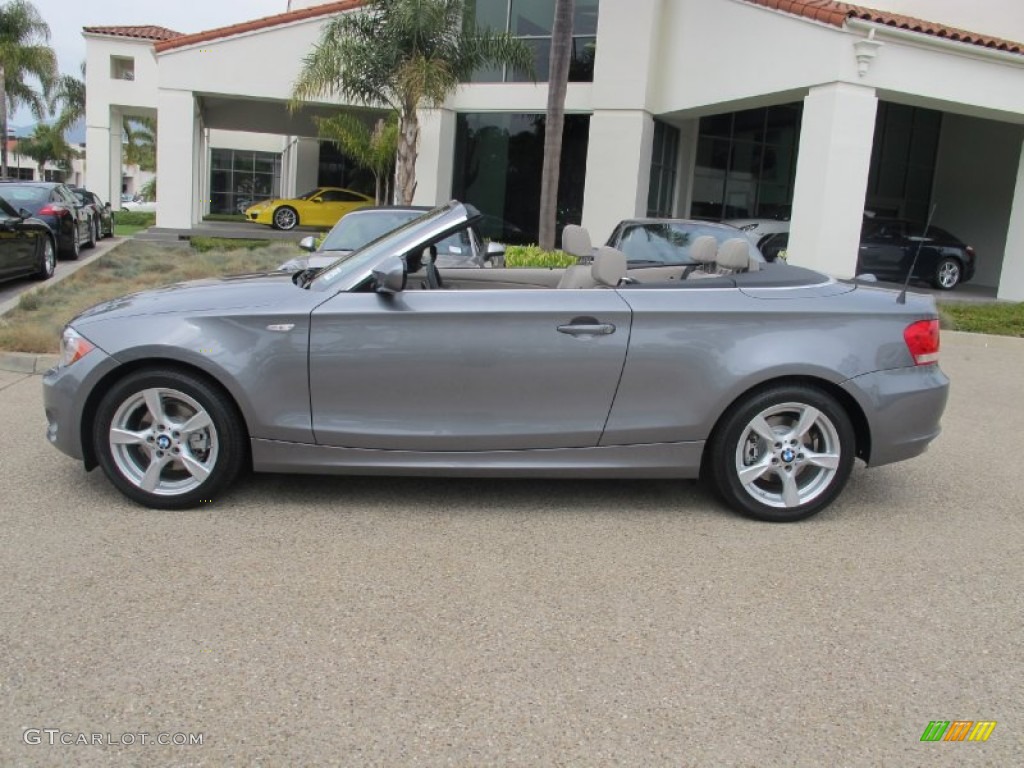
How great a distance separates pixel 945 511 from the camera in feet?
16.7

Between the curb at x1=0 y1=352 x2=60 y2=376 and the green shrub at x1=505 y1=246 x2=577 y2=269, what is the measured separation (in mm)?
5915

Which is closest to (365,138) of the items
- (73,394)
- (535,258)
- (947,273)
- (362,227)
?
(535,258)

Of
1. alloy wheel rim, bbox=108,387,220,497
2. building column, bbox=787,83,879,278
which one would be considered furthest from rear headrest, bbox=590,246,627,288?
building column, bbox=787,83,879,278

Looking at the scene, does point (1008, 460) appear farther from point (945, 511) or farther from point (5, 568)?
point (5, 568)

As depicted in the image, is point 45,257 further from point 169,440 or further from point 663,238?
point 169,440

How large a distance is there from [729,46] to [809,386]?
1294cm

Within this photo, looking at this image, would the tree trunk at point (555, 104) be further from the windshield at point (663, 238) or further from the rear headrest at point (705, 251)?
the rear headrest at point (705, 251)

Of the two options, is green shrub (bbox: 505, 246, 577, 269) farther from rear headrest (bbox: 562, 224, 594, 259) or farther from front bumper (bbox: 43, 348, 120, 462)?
front bumper (bbox: 43, 348, 120, 462)

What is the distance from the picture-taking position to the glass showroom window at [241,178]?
4216cm

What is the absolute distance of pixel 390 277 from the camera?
439cm

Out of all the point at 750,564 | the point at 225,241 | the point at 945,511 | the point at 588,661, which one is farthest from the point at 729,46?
the point at 588,661

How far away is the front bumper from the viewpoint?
14.5ft

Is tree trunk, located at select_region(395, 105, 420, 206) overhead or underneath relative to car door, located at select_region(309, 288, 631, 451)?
overhead

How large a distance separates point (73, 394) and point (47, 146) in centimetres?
6659
